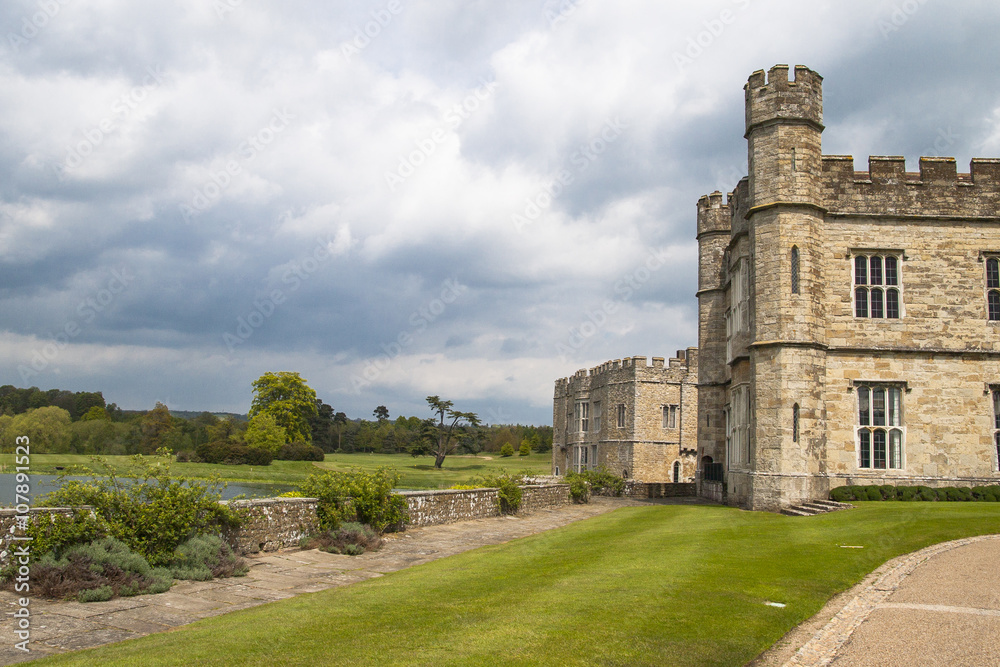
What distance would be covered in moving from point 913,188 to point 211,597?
24.2 meters

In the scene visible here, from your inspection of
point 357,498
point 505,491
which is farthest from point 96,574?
point 505,491

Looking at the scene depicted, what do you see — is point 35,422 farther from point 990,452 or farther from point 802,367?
point 990,452

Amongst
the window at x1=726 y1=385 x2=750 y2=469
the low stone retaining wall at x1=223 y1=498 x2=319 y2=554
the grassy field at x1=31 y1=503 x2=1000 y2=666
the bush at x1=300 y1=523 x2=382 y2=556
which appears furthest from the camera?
the window at x1=726 y1=385 x2=750 y2=469

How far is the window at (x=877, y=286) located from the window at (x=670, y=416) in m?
24.8

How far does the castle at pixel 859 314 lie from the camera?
69.7 feet

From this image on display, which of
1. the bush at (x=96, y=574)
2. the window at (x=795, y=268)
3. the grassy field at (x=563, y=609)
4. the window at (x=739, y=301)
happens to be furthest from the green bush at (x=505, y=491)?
the bush at (x=96, y=574)

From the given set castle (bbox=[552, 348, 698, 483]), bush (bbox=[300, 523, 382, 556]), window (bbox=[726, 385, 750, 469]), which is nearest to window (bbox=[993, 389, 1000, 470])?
window (bbox=[726, 385, 750, 469])

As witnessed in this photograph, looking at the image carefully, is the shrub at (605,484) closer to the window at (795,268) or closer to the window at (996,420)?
the window at (795,268)

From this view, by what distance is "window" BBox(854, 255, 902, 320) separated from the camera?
2261cm

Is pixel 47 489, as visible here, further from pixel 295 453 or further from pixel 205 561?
pixel 205 561

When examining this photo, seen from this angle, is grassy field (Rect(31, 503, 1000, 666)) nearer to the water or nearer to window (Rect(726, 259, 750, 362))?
the water

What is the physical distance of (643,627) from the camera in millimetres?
6797

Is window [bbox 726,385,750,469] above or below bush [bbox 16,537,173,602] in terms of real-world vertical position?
above

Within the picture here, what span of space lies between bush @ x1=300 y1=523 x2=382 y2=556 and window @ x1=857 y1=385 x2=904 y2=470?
16512 millimetres
